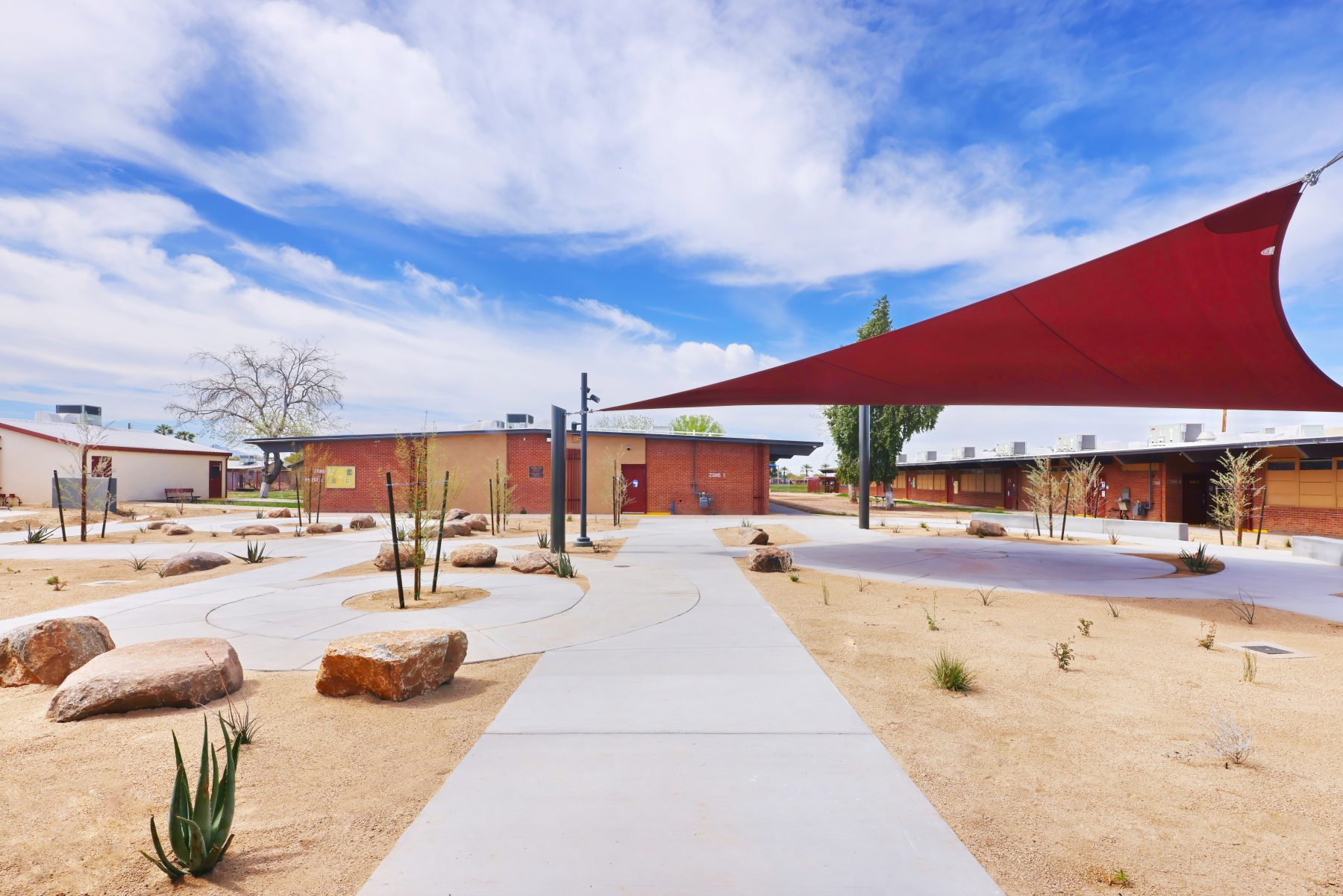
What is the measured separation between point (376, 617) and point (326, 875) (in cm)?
481

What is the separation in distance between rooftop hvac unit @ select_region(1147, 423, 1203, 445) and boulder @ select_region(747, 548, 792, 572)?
20101mm

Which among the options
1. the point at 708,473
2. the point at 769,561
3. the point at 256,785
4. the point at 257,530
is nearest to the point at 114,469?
the point at 257,530

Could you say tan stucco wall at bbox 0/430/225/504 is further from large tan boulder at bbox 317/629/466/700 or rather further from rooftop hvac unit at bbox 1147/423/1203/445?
rooftop hvac unit at bbox 1147/423/1203/445

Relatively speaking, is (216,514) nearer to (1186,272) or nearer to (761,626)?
(761,626)

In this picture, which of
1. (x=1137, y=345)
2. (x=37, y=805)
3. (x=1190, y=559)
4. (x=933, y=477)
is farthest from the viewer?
(x=933, y=477)

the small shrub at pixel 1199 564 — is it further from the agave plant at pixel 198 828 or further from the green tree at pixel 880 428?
the green tree at pixel 880 428

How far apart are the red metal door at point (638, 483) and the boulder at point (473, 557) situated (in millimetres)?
17415

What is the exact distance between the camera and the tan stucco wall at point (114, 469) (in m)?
29.4

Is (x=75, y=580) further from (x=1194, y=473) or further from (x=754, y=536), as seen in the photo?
(x=1194, y=473)

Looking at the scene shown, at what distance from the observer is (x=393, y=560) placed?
10.4 metres

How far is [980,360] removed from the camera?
33.7 ft

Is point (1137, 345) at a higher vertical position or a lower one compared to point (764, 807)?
higher

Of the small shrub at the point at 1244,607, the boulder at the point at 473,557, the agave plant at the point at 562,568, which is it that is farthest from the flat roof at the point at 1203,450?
the boulder at the point at 473,557

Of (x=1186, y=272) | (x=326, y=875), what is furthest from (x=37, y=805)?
(x=1186, y=272)
